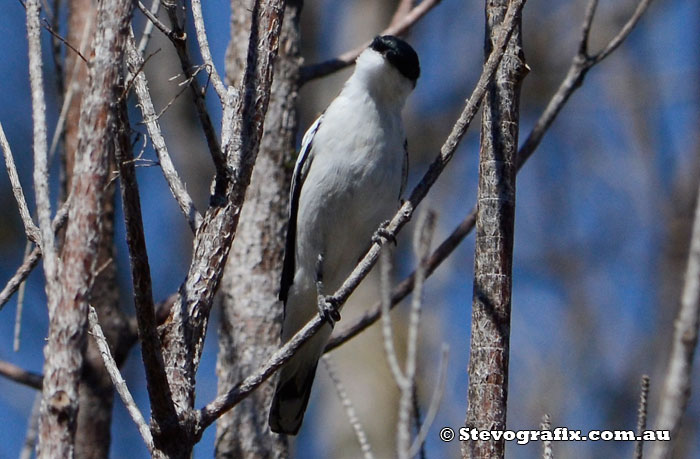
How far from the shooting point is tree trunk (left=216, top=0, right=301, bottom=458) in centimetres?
422

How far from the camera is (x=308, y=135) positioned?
4.60m

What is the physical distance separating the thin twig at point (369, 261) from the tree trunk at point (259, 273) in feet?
4.54

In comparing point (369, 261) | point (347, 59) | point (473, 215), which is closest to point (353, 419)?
point (369, 261)

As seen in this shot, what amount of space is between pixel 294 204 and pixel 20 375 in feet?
4.91

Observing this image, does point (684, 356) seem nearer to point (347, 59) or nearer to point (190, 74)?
point (190, 74)

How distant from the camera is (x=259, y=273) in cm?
430

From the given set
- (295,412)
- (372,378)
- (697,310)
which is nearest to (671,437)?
(697,310)

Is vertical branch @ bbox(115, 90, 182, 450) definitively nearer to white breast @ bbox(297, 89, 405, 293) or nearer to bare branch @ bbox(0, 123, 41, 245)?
bare branch @ bbox(0, 123, 41, 245)

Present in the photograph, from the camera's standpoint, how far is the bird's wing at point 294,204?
4512 millimetres

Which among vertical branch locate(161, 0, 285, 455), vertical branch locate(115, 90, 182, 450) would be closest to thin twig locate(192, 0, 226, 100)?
vertical branch locate(161, 0, 285, 455)

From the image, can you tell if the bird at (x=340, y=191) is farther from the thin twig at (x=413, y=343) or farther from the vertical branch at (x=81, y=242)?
the vertical branch at (x=81, y=242)

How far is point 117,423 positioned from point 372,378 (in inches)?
89.4

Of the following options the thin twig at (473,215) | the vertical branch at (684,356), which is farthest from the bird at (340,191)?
the vertical branch at (684,356)

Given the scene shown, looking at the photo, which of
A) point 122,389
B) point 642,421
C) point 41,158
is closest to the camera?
point 642,421
